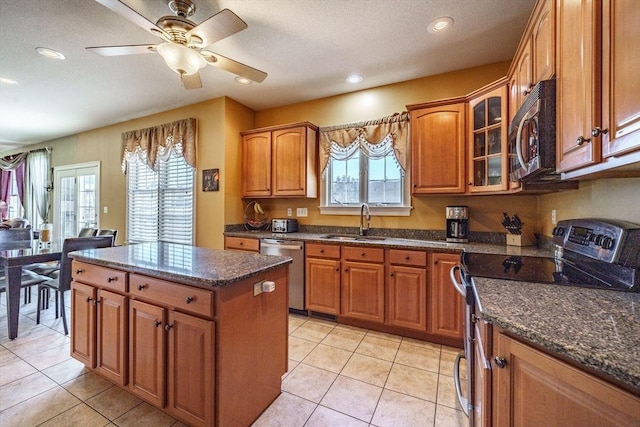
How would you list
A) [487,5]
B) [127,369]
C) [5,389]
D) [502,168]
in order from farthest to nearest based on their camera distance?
[502,168], [487,5], [5,389], [127,369]

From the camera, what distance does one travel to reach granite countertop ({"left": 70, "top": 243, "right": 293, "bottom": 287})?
1.34 m

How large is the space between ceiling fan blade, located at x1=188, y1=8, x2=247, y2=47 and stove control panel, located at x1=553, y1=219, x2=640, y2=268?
2.12 metres

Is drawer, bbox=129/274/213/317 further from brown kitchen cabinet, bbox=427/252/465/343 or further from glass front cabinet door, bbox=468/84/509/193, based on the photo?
glass front cabinet door, bbox=468/84/509/193

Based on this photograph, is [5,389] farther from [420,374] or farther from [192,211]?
[420,374]

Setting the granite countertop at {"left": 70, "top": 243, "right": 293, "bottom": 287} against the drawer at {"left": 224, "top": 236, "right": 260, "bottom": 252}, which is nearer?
the granite countertop at {"left": 70, "top": 243, "right": 293, "bottom": 287}

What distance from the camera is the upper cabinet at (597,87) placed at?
867 millimetres

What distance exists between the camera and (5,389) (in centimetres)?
181

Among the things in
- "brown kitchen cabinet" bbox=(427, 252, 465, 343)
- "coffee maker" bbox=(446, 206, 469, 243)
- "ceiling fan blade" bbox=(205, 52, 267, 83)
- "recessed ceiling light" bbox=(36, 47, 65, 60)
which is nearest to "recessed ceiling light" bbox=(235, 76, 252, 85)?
"ceiling fan blade" bbox=(205, 52, 267, 83)

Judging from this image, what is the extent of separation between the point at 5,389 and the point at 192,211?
2.37 m

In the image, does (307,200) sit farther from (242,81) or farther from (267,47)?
(267,47)

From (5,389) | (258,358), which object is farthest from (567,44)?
(5,389)

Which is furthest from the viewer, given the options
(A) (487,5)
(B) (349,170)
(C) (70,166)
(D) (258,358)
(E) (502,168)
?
(C) (70,166)

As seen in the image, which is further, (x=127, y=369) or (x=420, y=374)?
(x=420, y=374)

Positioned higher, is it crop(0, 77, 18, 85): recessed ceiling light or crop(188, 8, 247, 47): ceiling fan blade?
crop(0, 77, 18, 85): recessed ceiling light
